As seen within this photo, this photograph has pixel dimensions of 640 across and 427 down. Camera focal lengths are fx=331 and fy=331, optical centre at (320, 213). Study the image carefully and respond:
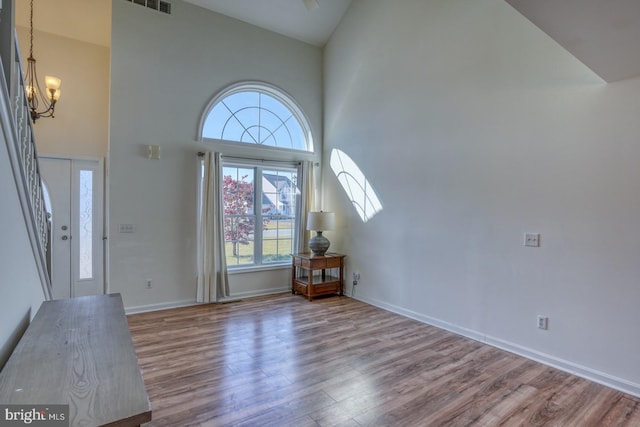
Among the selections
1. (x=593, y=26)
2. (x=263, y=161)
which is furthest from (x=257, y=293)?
(x=593, y=26)

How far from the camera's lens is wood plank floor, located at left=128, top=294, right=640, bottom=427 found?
2166mm

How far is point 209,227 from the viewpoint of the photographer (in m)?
4.56

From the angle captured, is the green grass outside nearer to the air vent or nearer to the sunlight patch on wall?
the sunlight patch on wall

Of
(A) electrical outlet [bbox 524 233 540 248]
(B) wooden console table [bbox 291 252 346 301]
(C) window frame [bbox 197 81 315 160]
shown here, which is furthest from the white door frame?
(A) electrical outlet [bbox 524 233 540 248]

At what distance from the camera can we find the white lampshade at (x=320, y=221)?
498 centimetres

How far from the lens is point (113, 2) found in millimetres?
3980

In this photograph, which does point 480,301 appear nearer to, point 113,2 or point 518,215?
point 518,215

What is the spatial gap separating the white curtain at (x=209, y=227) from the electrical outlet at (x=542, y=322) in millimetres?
3784

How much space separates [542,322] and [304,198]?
3.54m

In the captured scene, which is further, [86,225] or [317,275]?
[317,275]

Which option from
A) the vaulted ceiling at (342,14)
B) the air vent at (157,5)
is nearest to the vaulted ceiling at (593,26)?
the vaulted ceiling at (342,14)

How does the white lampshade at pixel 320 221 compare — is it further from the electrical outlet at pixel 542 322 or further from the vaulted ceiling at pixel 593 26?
the vaulted ceiling at pixel 593 26

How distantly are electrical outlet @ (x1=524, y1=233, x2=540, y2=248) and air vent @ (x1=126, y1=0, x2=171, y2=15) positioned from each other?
495 cm

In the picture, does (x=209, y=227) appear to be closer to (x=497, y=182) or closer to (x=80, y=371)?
(x=80, y=371)
